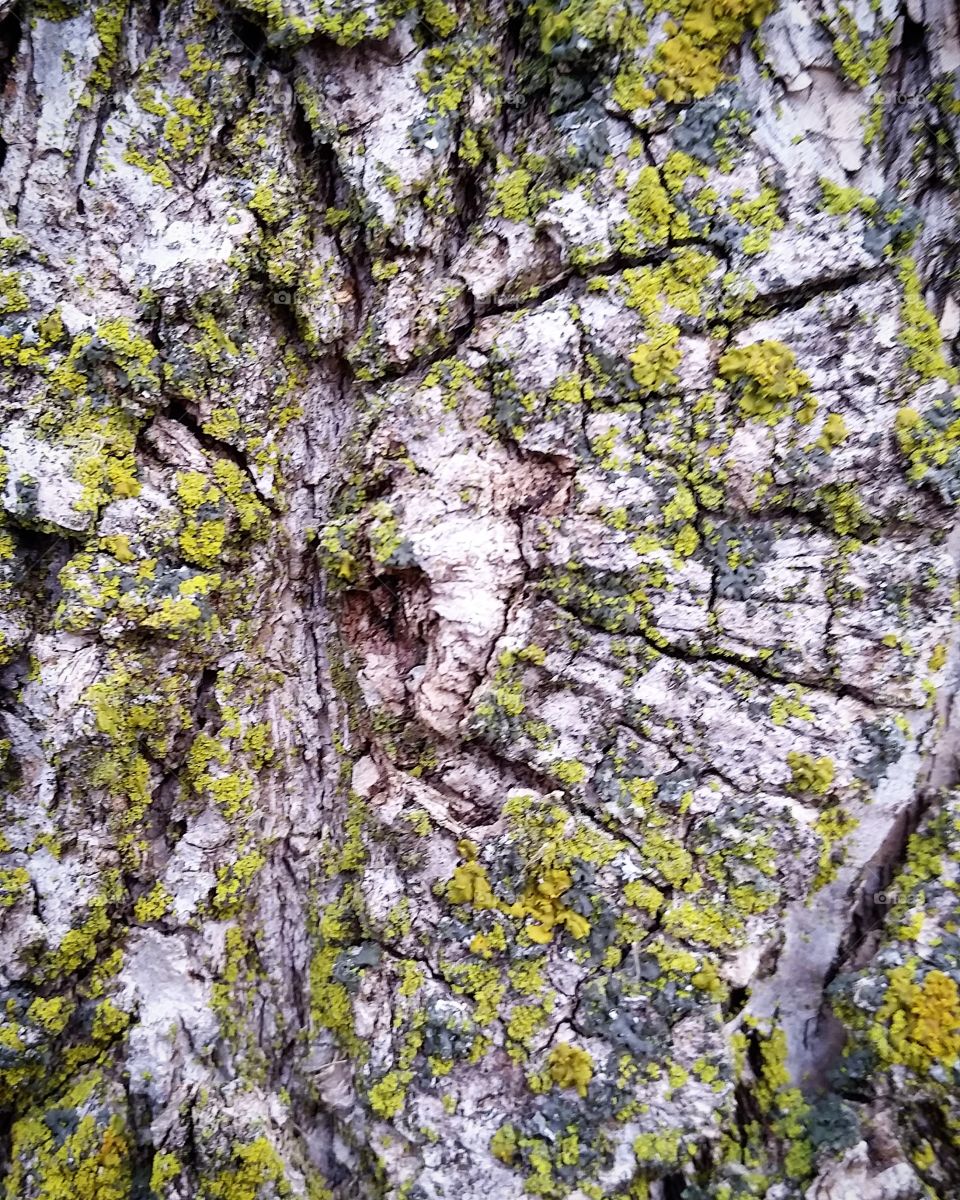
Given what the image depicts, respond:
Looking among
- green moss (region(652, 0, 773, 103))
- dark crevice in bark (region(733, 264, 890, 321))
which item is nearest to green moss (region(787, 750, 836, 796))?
dark crevice in bark (region(733, 264, 890, 321))

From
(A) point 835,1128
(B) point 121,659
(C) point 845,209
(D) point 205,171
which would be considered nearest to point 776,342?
(C) point 845,209

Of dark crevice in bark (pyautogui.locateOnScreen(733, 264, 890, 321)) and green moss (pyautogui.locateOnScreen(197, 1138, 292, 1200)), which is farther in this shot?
green moss (pyautogui.locateOnScreen(197, 1138, 292, 1200))

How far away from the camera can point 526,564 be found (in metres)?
1.69

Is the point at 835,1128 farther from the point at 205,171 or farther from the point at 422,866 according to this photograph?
the point at 205,171

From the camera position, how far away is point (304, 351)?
182 centimetres

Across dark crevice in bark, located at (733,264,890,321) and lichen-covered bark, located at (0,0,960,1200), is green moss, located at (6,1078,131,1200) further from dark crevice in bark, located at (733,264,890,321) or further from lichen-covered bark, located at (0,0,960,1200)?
dark crevice in bark, located at (733,264,890,321)

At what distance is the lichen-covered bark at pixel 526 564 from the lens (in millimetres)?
1590

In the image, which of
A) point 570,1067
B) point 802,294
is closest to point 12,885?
point 570,1067

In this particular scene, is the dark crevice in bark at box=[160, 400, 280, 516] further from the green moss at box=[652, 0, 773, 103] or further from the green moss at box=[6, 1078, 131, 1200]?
the green moss at box=[6, 1078, 131, 1200]

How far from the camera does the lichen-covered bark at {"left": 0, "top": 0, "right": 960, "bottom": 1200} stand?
1590 mm

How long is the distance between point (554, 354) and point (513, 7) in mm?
828

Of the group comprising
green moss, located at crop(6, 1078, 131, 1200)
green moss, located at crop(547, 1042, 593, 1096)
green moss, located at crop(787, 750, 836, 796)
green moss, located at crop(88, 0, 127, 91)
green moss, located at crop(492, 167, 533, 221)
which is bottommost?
Result: green moss, located at crop(6, 1078, 131, 1200)

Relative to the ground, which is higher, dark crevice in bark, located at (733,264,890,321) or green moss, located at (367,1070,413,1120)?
dark crevice in bark, located at (733,264,890,321)

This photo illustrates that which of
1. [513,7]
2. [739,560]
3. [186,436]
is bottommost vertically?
[739,560]
